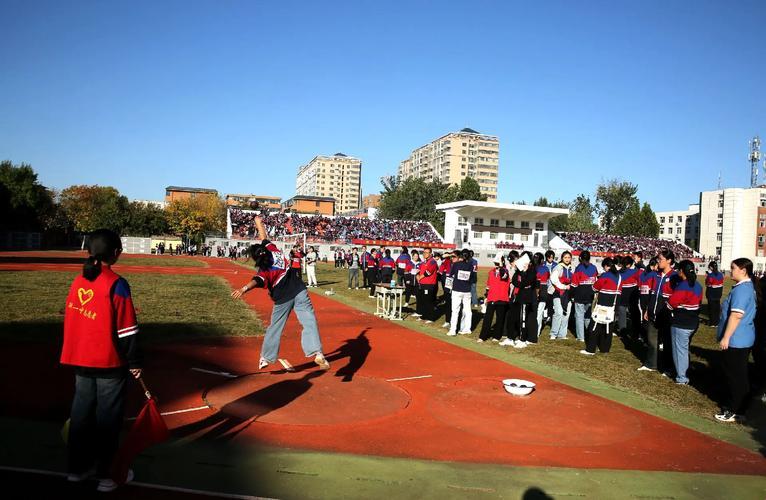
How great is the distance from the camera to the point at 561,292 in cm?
1320

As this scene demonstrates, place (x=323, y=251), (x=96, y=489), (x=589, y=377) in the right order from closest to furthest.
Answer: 1. (x=96, y=489)
2. (x=589, y=377)
3. (x=323, y=251)

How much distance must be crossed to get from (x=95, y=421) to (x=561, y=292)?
442 inches

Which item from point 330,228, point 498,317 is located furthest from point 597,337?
point 330,228

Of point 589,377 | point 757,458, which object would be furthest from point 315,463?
point 589,377

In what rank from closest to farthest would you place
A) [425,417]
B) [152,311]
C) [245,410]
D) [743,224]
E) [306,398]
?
[245,410]
[425,417]
[306,398]
[152,311]
[743,224]

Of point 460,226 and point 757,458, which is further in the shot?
point 460,226

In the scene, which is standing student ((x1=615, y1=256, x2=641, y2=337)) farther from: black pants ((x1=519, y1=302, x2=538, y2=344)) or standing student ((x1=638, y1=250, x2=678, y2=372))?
standing student ((x1=638, y1=250, x2=678, y2=372))

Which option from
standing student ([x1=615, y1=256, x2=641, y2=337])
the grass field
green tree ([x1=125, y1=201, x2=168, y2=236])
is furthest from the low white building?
the grass field

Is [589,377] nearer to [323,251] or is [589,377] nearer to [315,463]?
[315,463]

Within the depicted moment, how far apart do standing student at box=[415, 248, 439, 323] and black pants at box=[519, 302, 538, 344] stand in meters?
3.22

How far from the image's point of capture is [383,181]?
112 metres

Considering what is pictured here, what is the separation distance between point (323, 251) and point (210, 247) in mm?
13717

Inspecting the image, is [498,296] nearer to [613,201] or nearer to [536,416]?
[536,416]

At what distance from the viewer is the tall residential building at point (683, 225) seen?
115062mm
